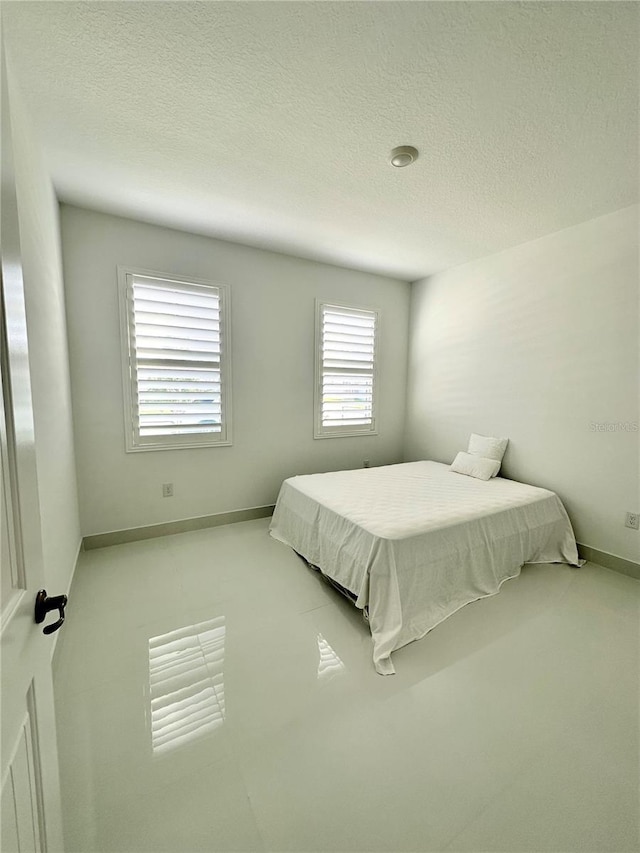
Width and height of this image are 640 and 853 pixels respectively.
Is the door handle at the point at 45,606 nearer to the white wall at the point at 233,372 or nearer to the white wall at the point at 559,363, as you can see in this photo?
the white wall at the point at 233,372

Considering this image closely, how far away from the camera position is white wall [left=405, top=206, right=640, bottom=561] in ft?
8.33

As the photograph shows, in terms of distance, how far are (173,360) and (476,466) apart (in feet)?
9.70

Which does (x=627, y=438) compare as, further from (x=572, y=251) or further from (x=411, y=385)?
(x=411, y=385)

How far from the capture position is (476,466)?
3.30 meters

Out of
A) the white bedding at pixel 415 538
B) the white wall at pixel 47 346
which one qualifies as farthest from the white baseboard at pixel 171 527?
the white bedding at pixel 415 538

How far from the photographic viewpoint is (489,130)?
1752 millimetres

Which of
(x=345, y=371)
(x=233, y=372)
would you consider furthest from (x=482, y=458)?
(x=233, y=372)

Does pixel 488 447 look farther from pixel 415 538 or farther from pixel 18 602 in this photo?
pixel 18 602

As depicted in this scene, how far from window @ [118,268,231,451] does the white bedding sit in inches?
42.0

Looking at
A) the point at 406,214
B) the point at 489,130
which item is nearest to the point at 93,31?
the point at 489,130

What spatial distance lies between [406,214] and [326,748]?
3.18 m

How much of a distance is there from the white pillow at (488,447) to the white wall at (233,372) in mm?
1133

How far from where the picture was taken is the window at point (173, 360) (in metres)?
2.85

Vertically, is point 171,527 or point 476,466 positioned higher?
point 476,466
